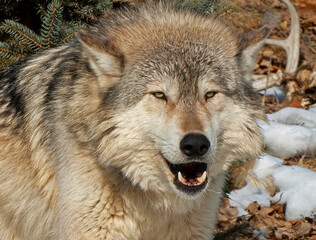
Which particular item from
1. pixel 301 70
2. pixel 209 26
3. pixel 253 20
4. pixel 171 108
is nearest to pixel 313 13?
pixel 253 20

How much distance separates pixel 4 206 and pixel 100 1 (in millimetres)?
2286

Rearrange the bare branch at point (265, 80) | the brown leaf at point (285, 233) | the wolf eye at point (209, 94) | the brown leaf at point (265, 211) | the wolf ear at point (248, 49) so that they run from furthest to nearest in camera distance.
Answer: the bare branch at point (265, 80), the brown leaf at point (265, 211), the brown leaf at point (285, 233), the wolf ear at point (248, 49), the wolf eye at point (209, 94)

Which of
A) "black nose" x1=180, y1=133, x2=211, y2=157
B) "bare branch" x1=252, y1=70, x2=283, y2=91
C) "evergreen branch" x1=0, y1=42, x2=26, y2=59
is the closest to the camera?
"black nose" x1=180, y1=133, x2=211, y2=157

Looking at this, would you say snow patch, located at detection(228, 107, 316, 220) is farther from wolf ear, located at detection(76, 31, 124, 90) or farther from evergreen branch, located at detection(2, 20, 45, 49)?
evergreen branch, located at detection(2, 20, 45, 49)

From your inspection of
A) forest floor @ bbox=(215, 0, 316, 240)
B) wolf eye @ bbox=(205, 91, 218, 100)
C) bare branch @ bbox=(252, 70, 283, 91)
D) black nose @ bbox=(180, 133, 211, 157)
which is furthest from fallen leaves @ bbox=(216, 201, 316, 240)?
bare branch @ bbox=(252, 70, 283, 91)

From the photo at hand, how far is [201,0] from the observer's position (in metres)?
5.04

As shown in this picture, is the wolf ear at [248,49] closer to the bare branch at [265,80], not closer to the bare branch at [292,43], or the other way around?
the bare branch at [265,80]

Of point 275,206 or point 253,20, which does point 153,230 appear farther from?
point 253,20

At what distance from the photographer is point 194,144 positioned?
3016 millimetres

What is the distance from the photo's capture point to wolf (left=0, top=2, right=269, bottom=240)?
10.7 ft

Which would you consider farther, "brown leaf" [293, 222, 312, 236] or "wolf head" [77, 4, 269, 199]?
"brown leaf" [293, 222, 312, 236]

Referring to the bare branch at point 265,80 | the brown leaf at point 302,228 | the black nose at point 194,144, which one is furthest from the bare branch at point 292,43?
the black nose at point 194,144

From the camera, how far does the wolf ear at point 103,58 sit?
3262 millimetres

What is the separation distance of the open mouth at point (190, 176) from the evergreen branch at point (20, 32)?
7.21ft
